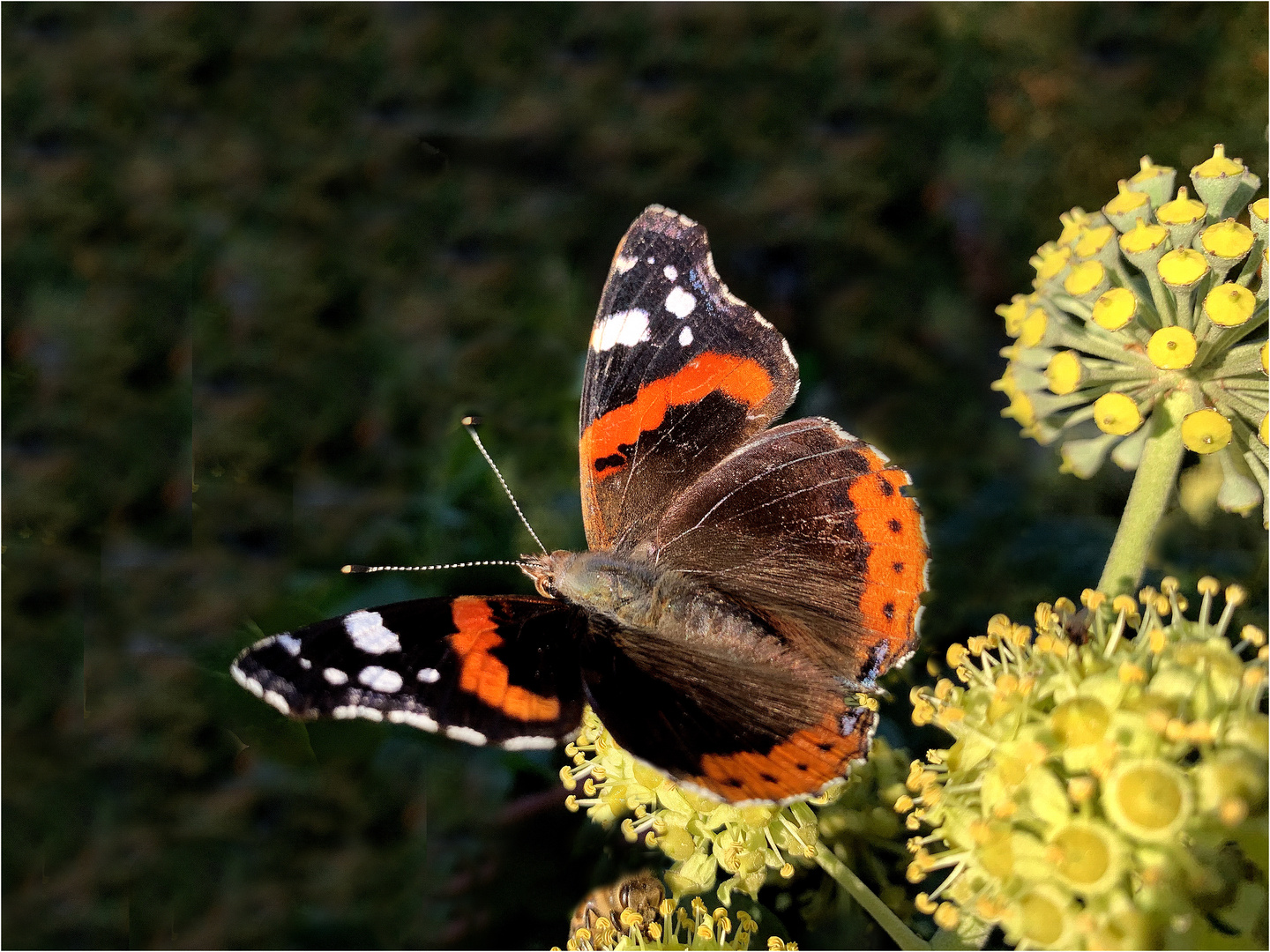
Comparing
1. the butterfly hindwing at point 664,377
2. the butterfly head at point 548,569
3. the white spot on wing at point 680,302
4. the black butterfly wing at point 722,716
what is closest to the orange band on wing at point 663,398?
the butterfly hindwing at point 664,377

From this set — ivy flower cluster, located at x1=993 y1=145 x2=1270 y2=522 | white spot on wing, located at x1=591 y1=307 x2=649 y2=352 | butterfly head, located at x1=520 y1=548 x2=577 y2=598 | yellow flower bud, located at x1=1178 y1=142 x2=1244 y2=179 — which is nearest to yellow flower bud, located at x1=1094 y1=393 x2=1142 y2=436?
ivy flower cluster, located at x1=993 y1=145 x2=1270 y2=522

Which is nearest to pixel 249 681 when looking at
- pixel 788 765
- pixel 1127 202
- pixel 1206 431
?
pixel 788 765

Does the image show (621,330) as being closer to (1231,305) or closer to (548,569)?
(548,569)

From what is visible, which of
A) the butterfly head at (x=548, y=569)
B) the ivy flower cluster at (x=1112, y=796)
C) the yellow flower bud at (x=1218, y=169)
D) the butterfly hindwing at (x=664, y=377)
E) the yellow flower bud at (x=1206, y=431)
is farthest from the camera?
the butterfly hindwing at (x=664, y=377)

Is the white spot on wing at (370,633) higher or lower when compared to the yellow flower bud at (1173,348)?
lower

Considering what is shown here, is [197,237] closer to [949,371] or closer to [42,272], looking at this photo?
[42,272]

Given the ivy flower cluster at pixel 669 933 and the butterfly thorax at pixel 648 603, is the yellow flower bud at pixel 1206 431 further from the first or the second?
the ivy flower cluster at pixel 669 933

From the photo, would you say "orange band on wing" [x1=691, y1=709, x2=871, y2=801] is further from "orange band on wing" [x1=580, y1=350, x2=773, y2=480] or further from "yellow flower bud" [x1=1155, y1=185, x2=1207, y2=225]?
"yellow flower bud" [x1=1155, y1=185, x2=1207, y2=225]
